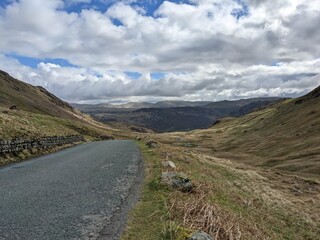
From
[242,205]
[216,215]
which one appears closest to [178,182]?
[216,215]

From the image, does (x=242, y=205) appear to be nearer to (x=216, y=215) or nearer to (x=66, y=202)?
(x=216, y=215)

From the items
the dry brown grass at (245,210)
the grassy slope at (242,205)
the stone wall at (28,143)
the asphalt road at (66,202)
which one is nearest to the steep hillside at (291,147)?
the grassy slope at (242,205)

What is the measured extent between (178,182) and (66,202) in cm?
684

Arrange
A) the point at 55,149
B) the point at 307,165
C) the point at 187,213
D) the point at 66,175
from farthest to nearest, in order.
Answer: the point at 307,165 → the point at 55,149 → the point at 66,175 → the point at 187,213

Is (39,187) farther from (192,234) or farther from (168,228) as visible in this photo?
(192,234)

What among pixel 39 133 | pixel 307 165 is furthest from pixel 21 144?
pixel 307 165

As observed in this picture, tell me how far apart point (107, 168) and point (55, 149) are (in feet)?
82.8

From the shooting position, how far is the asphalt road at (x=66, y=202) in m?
12.4

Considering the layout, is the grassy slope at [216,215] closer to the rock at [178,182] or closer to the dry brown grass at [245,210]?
the dry brown grass at [245,210]

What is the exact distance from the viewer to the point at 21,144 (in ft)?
132

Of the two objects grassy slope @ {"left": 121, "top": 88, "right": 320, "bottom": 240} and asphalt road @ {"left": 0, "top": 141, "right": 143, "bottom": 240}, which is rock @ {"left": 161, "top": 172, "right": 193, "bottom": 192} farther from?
asphalt road @ {"left": 0, "top": 141, "right": 143, "bottom": 240}

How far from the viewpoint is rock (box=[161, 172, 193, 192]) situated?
1993 cm

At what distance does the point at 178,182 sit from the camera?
67.3ft

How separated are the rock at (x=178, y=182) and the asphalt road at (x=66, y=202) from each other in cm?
181
